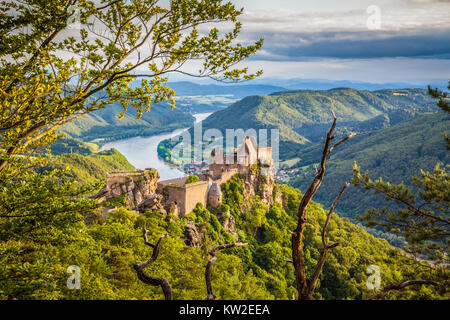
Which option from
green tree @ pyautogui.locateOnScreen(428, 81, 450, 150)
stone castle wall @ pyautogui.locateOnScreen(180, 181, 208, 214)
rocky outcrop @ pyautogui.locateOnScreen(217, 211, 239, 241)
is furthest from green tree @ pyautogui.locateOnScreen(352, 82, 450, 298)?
rocky outcrop @ pyautogui.locateOnScreen(217, 211, 239, 241)

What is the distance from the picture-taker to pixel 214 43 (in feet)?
31.2

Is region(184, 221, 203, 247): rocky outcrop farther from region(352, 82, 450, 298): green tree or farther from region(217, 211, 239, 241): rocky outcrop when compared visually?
region(352, 82, 450, 298): green tree

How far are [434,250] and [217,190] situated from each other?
78.5 feet

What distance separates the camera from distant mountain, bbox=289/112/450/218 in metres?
138

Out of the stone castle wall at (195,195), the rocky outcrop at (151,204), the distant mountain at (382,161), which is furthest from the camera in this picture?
the distant mountain at (382,161)

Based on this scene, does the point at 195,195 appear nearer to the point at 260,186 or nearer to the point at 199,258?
the point at 199,258

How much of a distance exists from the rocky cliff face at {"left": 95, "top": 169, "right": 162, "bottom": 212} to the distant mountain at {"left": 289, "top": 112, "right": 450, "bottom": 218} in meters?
107

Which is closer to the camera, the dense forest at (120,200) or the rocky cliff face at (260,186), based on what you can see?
the dense forest at (120,200)

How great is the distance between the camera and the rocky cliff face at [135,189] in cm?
2994

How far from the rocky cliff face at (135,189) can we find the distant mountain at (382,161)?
106644 mm

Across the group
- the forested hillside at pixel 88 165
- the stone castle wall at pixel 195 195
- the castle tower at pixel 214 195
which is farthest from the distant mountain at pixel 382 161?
the stone castle wall at pixel 195 195

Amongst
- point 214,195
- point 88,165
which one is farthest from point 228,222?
point 88,165

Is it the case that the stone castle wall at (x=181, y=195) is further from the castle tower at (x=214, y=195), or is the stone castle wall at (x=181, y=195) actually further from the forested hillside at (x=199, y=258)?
the castle tower at (x=214, y=195)

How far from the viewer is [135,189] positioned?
31109mm
